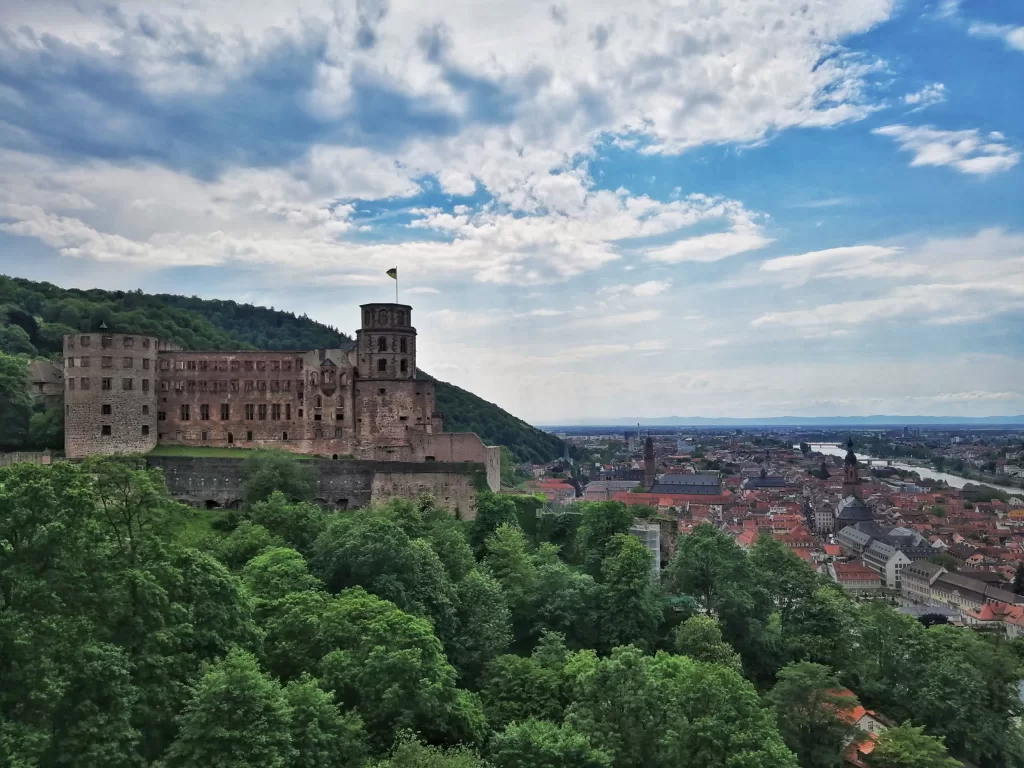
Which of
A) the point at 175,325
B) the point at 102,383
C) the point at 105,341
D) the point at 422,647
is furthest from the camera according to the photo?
the point at 175,325

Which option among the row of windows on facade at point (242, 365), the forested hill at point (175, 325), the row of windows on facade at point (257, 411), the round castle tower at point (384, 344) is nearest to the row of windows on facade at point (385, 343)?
the round castle tower at point (384, 344)

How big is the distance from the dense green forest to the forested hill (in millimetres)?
51374

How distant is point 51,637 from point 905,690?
44426mm

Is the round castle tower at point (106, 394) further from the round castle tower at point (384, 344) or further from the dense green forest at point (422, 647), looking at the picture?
the round castle tower at point (384, 344)

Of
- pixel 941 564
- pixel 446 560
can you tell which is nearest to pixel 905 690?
pixel 446 560

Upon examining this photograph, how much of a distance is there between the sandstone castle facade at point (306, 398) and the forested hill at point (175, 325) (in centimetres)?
2806

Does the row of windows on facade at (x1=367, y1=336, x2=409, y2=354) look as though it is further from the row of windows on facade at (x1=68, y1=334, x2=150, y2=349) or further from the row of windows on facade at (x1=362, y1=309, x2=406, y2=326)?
Answer: the row of windows on facade at (x1=68, y1=334, x2=150, y2=349)

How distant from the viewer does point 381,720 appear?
28312 mm

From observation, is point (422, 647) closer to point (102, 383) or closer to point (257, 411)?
point (257, 411)

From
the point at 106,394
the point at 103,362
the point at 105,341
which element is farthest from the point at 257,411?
the point at 105,341

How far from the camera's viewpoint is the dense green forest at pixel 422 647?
847 inches

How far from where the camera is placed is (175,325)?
105m

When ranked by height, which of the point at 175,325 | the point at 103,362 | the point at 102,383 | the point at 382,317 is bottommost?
the point at 102,383

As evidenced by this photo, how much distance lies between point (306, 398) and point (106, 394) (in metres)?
14.8
